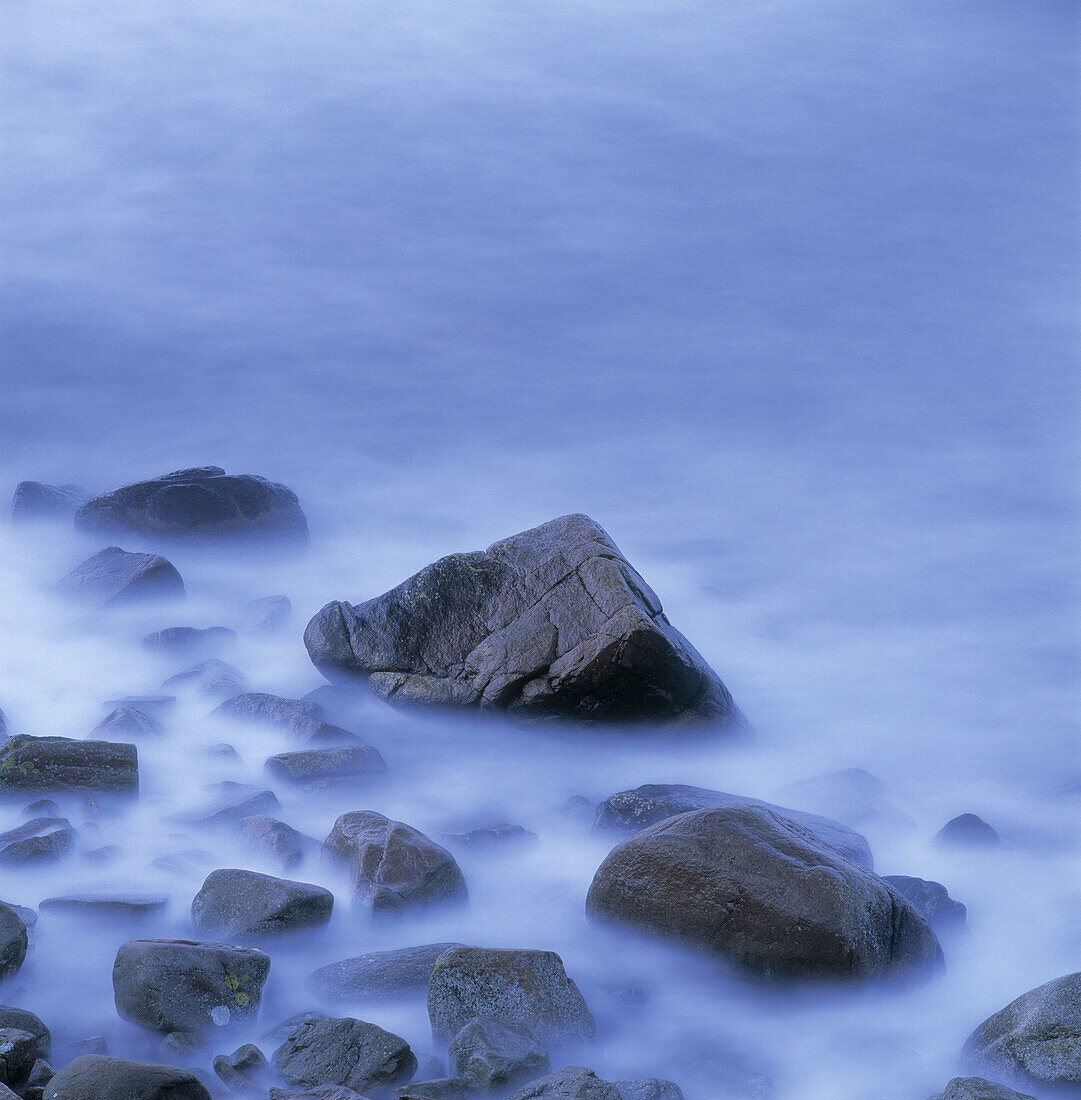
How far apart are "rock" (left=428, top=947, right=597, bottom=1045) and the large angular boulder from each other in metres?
0.89

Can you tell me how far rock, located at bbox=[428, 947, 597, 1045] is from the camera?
9.57 ft

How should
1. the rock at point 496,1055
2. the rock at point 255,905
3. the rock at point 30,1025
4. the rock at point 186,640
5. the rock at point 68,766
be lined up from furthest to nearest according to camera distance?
the rock at point 186,640
the rock at point 68,766
the rock at point 255,905
the rock at point 30,1025
the rock at point 496,1055

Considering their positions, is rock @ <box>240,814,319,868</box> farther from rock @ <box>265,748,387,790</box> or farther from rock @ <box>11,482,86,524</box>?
rock @ <box>11,482,86,524</box>

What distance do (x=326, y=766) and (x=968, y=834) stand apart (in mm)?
2058

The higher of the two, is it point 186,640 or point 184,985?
point 184,985

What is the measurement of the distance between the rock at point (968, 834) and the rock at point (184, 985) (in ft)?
7.26

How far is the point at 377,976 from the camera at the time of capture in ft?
10.3

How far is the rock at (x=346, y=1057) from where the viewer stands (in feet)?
8.98

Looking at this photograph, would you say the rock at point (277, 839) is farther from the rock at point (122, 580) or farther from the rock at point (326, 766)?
the rock at point (122, 580)

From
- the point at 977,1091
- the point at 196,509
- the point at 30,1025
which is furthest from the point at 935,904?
the point at 196,509

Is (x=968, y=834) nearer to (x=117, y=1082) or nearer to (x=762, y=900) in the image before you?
(x=762, y=900)

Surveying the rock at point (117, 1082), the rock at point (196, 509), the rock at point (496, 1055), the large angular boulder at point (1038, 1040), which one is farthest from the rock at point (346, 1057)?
the rock at point (196, 509)

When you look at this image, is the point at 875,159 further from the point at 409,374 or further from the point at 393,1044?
the point at 393,1044

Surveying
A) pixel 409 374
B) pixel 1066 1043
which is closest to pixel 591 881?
pixel 1066 1043
